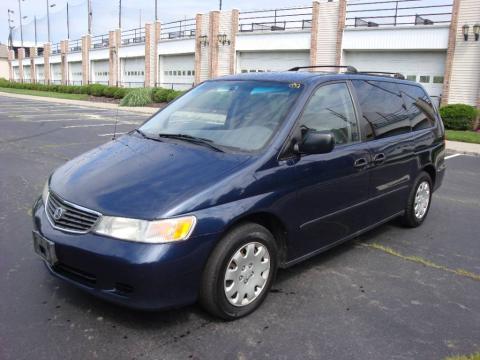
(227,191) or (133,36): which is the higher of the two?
(133,36)

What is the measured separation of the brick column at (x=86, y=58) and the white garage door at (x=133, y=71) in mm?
8809

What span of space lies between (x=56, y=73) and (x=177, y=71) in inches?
1365

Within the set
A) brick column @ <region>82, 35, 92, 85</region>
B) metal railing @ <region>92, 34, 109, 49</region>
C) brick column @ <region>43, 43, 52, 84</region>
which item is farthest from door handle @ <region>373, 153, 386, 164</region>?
brick column @ <region>43, 43, 52, 84</region>

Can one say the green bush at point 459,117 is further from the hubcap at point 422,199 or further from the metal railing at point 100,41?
the metal railing at point 100,41

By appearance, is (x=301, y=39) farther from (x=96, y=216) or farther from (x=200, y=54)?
(x=96, y=216)

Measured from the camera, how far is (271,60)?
3083 centimetres

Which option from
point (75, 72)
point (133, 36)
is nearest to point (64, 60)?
point (75, 72)

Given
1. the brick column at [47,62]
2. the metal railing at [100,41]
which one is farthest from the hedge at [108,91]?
the brick column at [47,62]

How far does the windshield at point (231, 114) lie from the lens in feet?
12.4

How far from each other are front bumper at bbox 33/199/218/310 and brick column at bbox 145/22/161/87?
129 ft

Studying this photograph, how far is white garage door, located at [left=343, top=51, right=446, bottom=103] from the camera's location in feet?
75.4

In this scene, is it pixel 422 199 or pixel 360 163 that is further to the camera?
pixel 422 199

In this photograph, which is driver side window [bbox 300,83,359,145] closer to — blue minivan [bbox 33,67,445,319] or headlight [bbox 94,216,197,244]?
blue minivan [bbox 33,67,445,319]

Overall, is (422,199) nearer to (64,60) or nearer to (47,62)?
(64,60)
